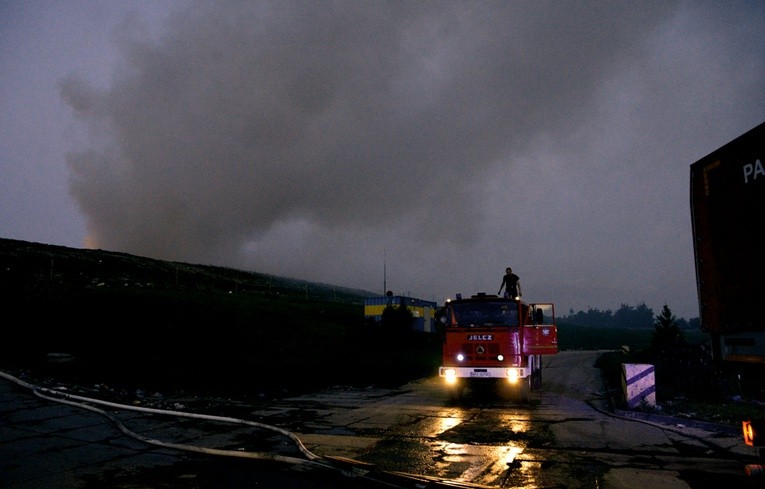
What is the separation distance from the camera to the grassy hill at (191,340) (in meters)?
Answer: 16.2

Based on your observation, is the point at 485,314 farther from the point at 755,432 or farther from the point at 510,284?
the point at 755,432

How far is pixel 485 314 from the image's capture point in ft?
38.9

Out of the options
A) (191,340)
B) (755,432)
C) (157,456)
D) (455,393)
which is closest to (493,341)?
(455,393)

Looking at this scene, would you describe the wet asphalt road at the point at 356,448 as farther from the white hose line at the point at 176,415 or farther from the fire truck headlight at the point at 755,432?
the fire truck headlight at the point at 755,432

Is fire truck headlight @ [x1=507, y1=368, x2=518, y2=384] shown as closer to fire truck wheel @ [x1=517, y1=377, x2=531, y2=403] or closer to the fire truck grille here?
fire truck wheel @ [x1=517, y1=377, x2=531, y2=403]

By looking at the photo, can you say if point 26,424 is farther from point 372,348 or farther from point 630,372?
point 372,348

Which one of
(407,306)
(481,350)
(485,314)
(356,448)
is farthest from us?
(407,306)

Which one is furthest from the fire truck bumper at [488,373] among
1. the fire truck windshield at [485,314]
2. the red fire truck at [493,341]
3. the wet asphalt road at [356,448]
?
the fire truck windshield at [485,314]

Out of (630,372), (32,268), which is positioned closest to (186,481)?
(630,372)

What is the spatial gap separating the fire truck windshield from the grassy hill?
6155 millimetres

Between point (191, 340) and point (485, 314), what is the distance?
18669mm

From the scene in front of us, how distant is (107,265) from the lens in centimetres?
5466

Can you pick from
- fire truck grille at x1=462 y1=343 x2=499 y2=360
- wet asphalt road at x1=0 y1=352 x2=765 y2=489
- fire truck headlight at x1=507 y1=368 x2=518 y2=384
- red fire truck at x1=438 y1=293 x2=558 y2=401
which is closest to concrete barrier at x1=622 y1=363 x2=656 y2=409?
wet asphalt road at x1=0 y1=352 x2=765 y2=489

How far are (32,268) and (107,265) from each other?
37.6 ft
